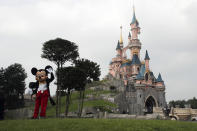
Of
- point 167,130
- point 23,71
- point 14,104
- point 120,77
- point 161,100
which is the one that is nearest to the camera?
point 167,130

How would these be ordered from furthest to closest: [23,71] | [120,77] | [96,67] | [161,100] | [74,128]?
[120,77], [161,100], [23,71], [96,67], [74,128]

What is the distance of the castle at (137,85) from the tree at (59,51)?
23.8 meters

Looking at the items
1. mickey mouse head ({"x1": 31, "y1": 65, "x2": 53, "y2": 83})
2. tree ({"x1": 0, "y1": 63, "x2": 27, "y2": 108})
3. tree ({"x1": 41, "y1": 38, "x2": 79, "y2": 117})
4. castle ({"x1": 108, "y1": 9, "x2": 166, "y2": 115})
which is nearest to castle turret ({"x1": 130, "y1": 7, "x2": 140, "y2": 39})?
castle ({"x1": 108, "y1": 9, "x2": 166, "y2": 115})

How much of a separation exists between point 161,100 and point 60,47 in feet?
138

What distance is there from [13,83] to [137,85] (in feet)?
117

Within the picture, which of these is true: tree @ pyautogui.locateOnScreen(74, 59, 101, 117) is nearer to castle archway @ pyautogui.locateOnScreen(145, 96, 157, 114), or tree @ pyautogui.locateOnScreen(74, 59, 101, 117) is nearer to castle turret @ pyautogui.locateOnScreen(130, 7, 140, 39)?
castle archway @ pyautogui.locateOnScreen(145, 96, 157, 114)

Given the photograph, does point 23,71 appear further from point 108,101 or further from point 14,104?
point 108,101

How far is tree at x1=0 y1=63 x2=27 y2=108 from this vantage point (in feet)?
183

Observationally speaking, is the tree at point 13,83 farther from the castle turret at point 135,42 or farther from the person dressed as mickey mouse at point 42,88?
the castle turret at point 135,42

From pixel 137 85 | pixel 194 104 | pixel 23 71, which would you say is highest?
pixel 23 71

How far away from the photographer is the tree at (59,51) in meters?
37.2

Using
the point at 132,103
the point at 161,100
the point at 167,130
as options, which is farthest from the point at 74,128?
the point at 161,100

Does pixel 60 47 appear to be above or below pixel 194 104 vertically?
above

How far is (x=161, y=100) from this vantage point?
65688 mm
